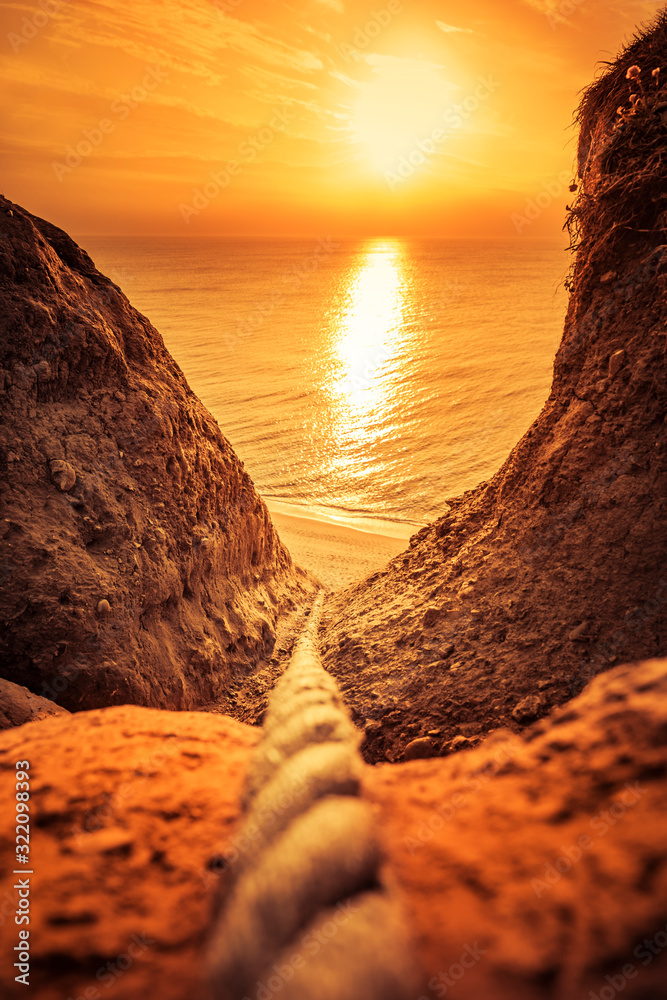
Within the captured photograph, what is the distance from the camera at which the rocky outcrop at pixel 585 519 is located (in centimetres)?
303

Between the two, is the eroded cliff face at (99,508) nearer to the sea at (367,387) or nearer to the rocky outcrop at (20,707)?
the rocky outcrop at (20,707)

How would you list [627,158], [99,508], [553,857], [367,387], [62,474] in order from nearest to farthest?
1. [553,857]
2. [627,158]
3. [62,474]
4. [99,508]
5. [367,387]

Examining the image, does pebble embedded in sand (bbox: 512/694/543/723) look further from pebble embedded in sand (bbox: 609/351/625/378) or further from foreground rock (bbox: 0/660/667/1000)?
pebble embedded in sand (bbox: 609/351/625/378)

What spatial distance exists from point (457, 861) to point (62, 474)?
134 inches

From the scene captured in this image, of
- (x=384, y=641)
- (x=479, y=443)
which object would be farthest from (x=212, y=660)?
(x=479, y=443)

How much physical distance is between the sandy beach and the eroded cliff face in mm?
5120

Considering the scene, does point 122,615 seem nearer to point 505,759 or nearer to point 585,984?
point 505,759

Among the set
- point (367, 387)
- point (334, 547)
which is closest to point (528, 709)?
point (334, 547)

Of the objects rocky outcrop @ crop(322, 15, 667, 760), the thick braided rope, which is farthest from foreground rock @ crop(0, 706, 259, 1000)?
rocky outcrop @ crop(322, 15, 667, 760)

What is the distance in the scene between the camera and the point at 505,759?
1.33 metres

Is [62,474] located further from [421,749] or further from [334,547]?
[334,547]

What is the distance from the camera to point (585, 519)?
Result: 336cm

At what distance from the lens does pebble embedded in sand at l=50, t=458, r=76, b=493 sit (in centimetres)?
354

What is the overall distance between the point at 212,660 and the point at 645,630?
126 inches
